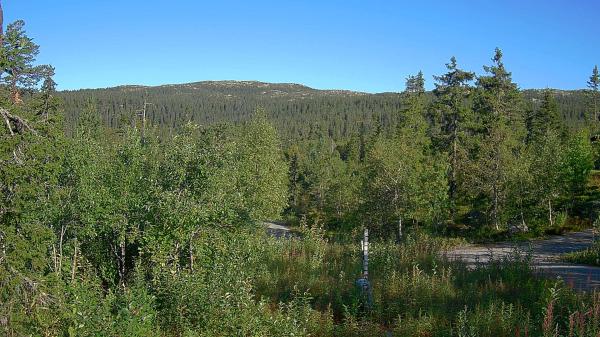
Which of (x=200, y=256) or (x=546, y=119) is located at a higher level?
(x=546, y=119)

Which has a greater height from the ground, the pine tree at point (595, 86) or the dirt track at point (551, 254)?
the pine tree at point (595, 86)

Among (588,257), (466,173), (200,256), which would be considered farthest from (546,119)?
(200,256)

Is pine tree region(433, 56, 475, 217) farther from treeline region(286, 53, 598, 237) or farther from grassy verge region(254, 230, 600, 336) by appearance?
grassy verge region(254, 230, 600, 336)

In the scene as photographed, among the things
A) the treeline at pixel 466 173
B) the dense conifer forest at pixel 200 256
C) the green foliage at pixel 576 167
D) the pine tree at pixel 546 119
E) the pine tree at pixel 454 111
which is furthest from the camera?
the pine tree at pixel 546 119

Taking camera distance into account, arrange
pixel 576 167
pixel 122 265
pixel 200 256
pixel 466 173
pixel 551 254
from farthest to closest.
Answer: pixel 466 173
pixel 576 167
pixel 551 254
pixel 122 265
pixel 200 256

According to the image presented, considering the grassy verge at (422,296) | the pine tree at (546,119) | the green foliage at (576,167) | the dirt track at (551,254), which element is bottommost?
the dirt track at (551,254)

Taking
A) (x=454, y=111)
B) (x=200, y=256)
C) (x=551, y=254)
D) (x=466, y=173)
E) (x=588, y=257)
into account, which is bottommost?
(x=551, y=254)

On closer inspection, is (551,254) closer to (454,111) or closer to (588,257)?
(588,257)

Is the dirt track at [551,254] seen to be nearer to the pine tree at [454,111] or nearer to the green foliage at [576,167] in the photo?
the green foliage at [576,167]

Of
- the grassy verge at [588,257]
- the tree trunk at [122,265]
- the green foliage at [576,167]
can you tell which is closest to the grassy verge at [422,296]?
the tree trunk at [122,265]

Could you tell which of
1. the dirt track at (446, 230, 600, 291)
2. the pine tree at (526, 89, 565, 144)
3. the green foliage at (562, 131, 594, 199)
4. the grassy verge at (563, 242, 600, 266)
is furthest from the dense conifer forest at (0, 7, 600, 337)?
the pine tree at (526, 89, 565, 144)

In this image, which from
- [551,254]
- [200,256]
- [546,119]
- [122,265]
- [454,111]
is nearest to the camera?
[200,256]

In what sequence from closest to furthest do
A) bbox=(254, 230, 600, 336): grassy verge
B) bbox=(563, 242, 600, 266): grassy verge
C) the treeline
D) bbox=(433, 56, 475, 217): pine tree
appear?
bbox=(254, 230, 600, 336): grassy verge
bbox=(563, 242, 600, 266): grassy verge
the treeline
bbox=(433, 56, 475, 217): pine tree

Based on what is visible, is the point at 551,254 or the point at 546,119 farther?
the point at 546,119
